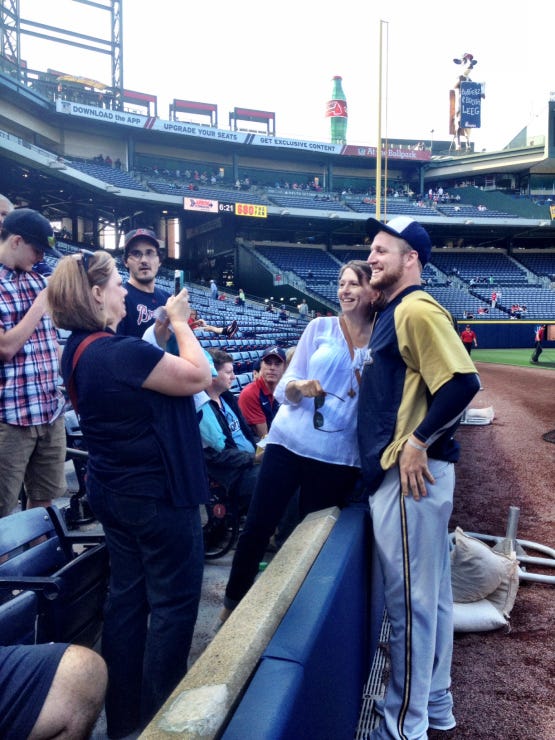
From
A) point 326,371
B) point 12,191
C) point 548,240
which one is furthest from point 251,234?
point 326,371

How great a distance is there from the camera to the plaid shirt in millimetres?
2555

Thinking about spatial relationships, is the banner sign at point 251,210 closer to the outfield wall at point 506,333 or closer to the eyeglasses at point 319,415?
the outfield wall at point 506,333

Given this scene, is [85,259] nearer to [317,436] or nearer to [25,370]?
[25,370]

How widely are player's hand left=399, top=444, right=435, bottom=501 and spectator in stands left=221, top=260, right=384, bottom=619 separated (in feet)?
1.43

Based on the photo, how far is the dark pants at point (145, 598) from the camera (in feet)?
6.08

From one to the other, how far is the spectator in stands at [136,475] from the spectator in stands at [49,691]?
1.60 feet

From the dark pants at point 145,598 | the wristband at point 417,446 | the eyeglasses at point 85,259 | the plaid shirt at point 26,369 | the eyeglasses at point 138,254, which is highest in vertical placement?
the eyeglasses at point 138,254

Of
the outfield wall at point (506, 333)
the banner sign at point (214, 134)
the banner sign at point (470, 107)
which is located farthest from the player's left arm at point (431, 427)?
the banner sign at point (470, 107)

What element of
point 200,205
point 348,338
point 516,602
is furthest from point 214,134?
point 516,602

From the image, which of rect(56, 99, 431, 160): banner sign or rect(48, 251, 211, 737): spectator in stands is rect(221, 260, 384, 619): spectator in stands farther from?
rect(56, 99, 431, 160): banner sign

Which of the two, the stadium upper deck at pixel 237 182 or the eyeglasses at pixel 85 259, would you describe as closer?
the eyeglasses at pixel 85 259

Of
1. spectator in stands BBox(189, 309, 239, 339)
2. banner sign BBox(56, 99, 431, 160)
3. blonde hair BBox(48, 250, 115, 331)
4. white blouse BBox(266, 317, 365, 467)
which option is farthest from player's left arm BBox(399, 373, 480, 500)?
banner sign BBox(56, 99, 431, 160)

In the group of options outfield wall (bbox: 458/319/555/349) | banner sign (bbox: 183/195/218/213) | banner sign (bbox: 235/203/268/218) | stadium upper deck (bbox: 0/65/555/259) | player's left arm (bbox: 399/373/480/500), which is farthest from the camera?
banner sign (bbox: 235/203/268/218)

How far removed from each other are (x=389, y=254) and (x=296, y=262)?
35.0 metres
